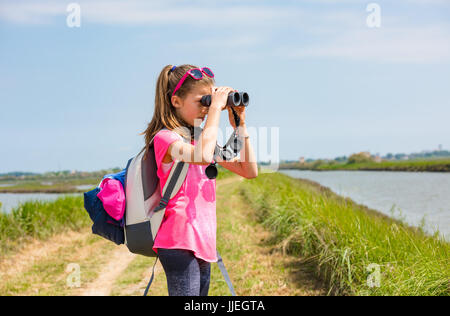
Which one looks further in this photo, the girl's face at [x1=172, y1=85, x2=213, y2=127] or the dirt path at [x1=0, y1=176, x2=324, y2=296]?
the dirt path at [x1=0, y1=176, x2=324, y2=296]

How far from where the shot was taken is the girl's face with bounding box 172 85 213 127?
6.81 feet

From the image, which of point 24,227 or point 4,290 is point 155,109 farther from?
point 24,227

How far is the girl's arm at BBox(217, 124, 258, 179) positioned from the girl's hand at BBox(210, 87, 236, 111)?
246 millimetres

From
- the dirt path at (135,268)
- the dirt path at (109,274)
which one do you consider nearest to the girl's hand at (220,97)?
the dirt path at (135,268)

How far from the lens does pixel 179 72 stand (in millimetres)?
2111

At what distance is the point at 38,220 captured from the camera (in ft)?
29.4

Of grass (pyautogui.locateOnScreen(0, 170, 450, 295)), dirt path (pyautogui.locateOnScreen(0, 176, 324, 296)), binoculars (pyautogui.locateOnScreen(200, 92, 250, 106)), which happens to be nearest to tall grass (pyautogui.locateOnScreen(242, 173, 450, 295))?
grass (pyautogui.locateOnScreen(0, 170, 450, 295))

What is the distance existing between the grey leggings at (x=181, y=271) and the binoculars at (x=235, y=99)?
2.44 feet

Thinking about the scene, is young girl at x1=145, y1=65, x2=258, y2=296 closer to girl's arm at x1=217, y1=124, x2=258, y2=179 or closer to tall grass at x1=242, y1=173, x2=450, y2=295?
girl's arm at x1=217, y1=124, x2=258, y2=179

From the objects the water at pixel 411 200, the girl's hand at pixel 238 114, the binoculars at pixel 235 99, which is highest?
the binoculars at pixel 235 99

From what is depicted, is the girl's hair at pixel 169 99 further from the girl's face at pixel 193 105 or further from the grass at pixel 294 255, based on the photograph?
the grass at pixel 294 255

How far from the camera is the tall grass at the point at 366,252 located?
370 centimetres
